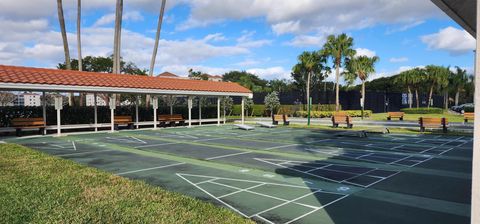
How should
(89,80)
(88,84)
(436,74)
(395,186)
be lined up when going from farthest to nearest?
(436,74) < (89,80) < (88,84) < (395,186)

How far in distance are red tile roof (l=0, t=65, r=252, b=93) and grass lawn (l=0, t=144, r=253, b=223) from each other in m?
9.99

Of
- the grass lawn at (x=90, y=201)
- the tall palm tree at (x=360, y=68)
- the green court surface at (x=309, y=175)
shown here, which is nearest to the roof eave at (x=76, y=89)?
the green court surface at (x=309, y=175)

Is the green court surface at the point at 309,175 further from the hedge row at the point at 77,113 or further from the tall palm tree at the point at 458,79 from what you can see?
the tall palm tree at the point at 458,79

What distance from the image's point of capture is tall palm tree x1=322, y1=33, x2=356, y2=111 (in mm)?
36906

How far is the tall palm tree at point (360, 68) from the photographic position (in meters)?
39.0

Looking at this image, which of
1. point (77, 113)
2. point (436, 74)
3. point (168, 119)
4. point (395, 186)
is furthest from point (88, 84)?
point (436, 74)

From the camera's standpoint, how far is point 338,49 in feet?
122

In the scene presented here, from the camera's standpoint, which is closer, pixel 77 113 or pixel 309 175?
pixel 309 175

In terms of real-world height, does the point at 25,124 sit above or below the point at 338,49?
below

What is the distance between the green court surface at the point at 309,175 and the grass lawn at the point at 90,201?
0.54 meters

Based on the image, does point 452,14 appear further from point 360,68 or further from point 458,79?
point 458,79

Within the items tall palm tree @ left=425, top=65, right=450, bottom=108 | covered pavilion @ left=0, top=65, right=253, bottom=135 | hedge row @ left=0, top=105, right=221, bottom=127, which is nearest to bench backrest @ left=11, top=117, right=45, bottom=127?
covered pavilion @ left=0, top=65, right=253, bottom=135

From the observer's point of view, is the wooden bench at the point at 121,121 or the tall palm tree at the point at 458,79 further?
the tall palm tree at the point at 458,79

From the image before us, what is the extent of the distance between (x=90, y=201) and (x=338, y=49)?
114ft
